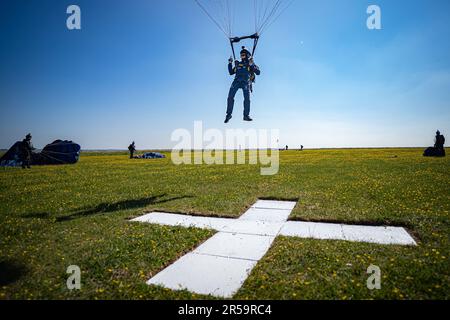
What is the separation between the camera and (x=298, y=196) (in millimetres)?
11125

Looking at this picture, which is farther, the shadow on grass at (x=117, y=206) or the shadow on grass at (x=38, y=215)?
the shadow on grass at (x=117, y=206)

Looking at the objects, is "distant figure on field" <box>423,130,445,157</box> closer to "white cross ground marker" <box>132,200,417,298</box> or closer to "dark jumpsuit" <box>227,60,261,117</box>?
"dark jumpsuit" <box>227,60,261,117</box>

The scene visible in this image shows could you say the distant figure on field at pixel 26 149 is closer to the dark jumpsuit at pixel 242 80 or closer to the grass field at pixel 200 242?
the grass field at pixel 200 242

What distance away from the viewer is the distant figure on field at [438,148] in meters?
35.6

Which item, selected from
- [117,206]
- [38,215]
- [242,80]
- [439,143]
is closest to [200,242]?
[117,206]

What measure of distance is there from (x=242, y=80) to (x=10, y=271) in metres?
10.6

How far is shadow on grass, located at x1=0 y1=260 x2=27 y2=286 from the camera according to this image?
181 inches

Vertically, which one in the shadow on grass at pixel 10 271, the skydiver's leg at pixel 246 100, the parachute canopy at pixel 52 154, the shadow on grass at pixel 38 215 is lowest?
the shadow on grass at pixel 10 271

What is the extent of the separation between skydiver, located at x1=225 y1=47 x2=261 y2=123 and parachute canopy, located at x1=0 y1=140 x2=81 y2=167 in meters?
32.9

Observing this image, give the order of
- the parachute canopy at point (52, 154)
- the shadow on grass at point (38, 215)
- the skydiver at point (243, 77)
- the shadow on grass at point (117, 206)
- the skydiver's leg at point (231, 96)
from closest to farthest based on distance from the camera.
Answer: the shadow on grass at point (38, 215) < the shadow on grass at point (117, 206) < the skydiver at point (243, 77) < the skydiver's leg at point (231, 96) < the parachute canopy at point (52, 154)

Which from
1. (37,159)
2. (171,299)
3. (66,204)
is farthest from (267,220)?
(37,159)

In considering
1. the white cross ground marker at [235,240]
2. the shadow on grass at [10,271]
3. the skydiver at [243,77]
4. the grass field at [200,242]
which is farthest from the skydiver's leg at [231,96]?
the shadow on grass at [10,271]

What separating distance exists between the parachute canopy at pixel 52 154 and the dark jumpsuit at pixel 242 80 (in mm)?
32932
